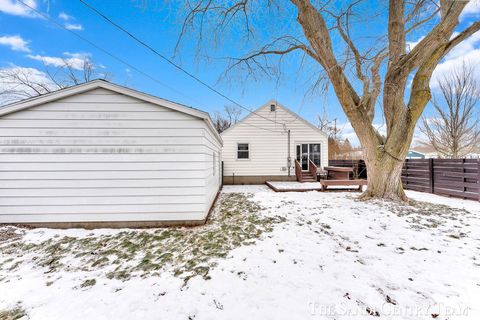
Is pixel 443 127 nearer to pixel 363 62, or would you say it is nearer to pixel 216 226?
pixel 363 62

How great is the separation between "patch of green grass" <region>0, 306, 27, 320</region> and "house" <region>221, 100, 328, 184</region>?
9.23 m

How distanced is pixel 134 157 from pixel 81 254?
197 cm

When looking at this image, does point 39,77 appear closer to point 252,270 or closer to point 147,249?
point 147,249

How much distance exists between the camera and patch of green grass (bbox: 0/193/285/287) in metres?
2.64

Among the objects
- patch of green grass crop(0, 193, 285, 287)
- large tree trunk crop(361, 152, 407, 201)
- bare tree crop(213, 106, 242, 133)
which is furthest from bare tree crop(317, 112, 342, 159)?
patch of green grass crop(0, 193, 285, 287)

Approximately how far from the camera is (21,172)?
4.11 meters

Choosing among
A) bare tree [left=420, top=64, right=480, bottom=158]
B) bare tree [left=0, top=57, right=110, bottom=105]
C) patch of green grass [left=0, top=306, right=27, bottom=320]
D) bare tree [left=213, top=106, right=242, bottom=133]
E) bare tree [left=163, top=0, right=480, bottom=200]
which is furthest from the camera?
bare tree [left=213, top=106, right=242, bottom=133]

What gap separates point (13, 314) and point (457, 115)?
17.3 m

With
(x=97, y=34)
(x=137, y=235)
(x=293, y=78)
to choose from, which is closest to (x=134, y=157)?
(x=137, y=235)

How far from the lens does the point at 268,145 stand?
11.0 metres

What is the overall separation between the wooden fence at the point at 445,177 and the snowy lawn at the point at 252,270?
287 cm

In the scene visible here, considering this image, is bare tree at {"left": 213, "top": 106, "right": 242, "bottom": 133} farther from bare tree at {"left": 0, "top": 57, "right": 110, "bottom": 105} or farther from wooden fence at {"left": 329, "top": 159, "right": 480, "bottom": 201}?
wooden fence at {"left": 329, "top": 159, "right": 480, "bottom": 201}

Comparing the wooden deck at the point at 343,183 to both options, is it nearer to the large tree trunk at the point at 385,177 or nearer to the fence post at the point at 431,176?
the large tree trunk at the point at 385,177

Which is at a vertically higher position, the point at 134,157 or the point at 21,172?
the point at 134,157
